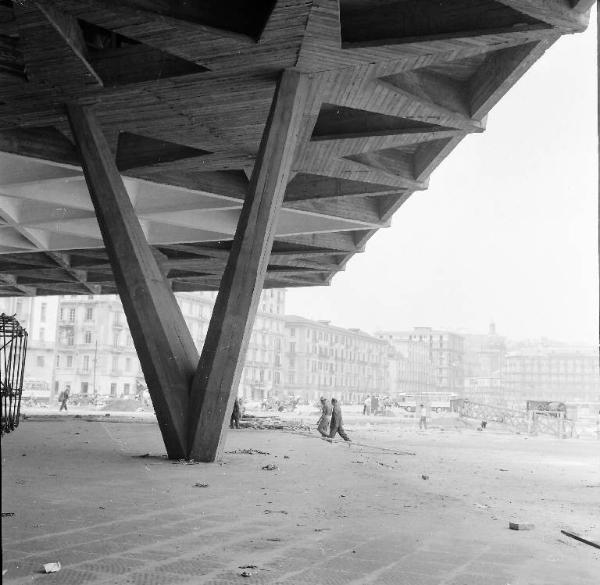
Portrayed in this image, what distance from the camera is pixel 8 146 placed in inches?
676

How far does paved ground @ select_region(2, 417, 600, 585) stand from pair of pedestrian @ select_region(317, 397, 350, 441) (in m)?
9.59

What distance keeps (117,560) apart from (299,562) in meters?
1.31

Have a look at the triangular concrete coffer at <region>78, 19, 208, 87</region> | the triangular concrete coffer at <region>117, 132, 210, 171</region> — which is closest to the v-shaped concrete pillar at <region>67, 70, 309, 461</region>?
the triangular concrete coffer at <region>78, 19, 208, 87</region>

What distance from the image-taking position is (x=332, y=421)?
2258 centimetres

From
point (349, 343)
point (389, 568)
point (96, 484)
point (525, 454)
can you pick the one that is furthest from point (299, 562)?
point (349, 343)

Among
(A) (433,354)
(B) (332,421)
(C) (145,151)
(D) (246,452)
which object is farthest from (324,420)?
(A) (433,354)

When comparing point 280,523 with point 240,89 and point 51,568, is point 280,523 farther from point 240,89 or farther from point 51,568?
point 240,89

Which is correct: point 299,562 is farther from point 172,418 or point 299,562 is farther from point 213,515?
point 172,418

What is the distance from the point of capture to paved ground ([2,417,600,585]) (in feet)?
15.5

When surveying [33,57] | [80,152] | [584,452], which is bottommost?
[584,452]

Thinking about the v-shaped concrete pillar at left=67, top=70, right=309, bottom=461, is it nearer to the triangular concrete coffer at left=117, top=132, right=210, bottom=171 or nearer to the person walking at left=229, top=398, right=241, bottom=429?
the triangular concrete coffer at left=117, top=132, right=210, bottom=171

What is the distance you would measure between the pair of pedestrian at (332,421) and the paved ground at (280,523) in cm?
959

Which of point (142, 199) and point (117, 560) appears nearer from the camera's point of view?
point (117, 560)

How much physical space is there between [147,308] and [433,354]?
185839mm
